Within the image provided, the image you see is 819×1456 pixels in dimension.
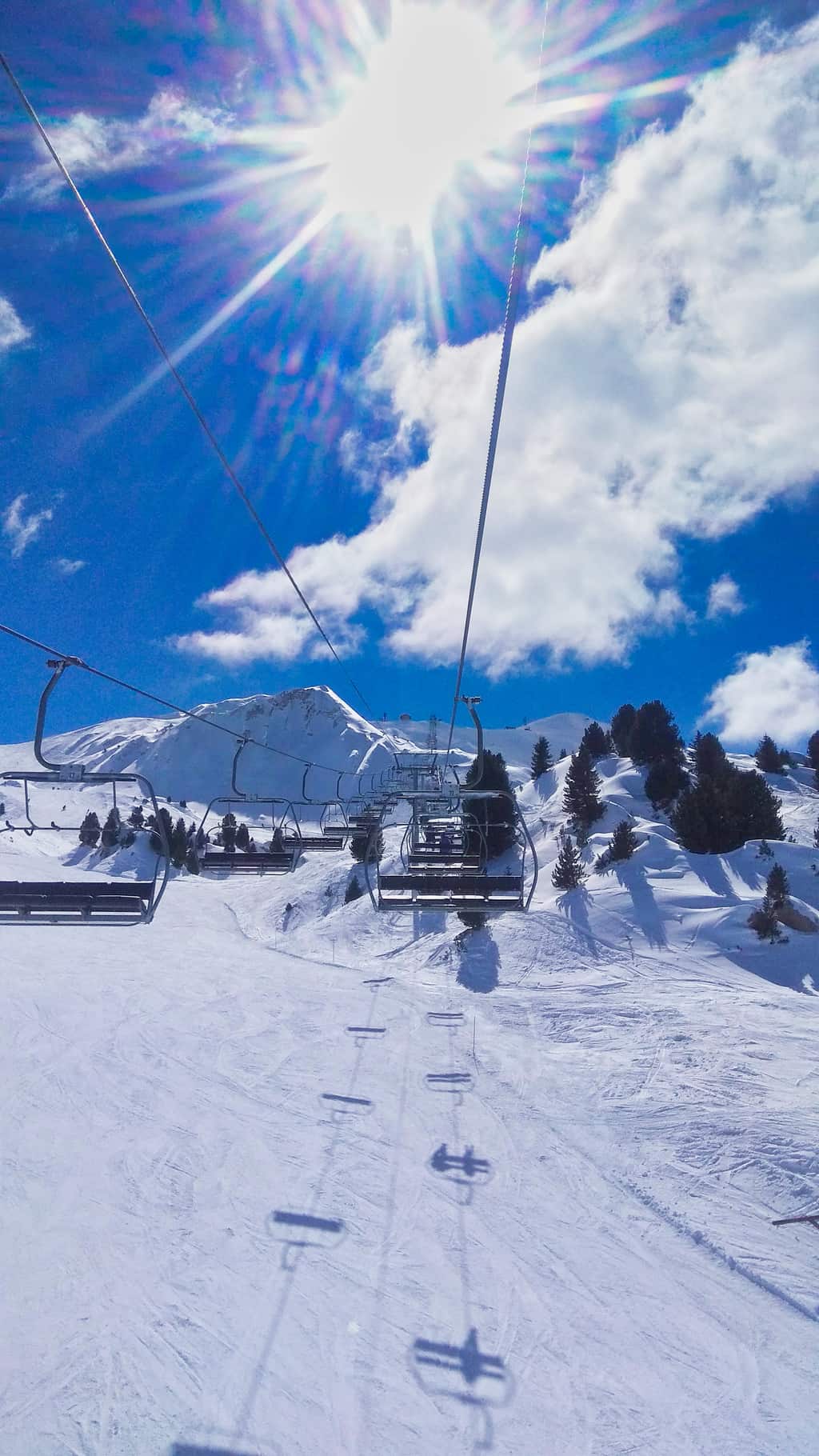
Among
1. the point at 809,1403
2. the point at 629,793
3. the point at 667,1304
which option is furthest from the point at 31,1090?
the point at 629,793

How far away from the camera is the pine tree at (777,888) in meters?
23.3

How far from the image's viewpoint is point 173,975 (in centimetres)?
2808

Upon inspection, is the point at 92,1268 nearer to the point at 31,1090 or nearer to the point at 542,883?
the point at 31,1090

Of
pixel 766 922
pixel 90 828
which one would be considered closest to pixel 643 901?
pixel 766 922

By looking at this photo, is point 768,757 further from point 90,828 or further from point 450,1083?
point 90,828

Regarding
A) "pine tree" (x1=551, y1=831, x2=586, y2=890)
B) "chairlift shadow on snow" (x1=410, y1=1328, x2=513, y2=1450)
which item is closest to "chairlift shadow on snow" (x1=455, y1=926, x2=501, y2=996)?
"pine tree" (x1=551, y1=831, x2=586, y2=890)

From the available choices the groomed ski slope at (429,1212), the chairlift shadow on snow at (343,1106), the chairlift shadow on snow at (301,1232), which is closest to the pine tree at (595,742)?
the groomed ski slope at (429,1212)

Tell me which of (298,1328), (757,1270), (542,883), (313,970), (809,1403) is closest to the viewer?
(809,1403)

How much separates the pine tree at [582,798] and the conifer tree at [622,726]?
13.6 metres

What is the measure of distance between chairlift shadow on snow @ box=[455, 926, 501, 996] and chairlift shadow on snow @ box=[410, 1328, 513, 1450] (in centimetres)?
1444

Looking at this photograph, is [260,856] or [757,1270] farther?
[260,856]

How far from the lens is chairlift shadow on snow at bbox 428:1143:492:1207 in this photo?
11.5 meters

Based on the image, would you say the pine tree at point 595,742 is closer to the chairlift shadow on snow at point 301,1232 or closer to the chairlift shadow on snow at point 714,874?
the chairlift shadow on snow at point 714,874

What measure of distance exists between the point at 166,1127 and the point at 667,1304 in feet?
31.2
